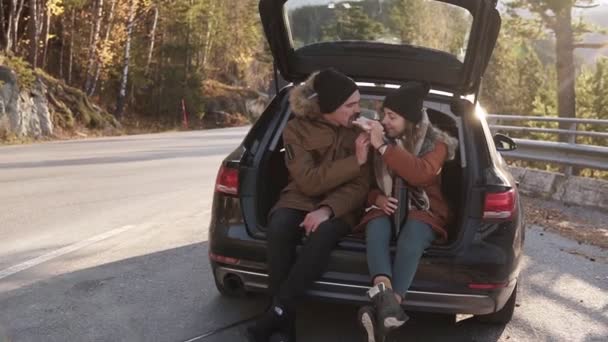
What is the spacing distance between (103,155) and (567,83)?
15249 millimetres

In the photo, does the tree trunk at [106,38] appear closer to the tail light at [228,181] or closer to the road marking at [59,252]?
the road marking at [59,252]

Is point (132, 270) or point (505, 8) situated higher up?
point (505, 8)

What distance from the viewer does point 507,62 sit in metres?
58.0

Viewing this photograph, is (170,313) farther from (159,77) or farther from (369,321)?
(159,77)

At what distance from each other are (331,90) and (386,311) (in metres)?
1.34

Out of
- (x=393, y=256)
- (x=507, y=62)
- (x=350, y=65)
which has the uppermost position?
(x=350, y=65)

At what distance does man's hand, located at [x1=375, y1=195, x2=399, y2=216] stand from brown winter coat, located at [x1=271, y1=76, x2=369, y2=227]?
13cm

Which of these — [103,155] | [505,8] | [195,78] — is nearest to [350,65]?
Answer: [103,155]

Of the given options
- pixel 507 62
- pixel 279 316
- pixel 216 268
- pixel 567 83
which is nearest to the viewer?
pixel 279 316

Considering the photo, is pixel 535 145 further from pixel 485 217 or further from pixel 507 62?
pixel 507 62

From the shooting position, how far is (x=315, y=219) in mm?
3879

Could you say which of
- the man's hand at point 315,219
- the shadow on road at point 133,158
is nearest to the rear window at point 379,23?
the man's hand at point 315,219

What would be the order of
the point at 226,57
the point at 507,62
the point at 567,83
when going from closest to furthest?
1. the point at 567,83
2. the point at 226,57
3. the point at 507,62

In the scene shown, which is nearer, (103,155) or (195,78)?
(103,155)
